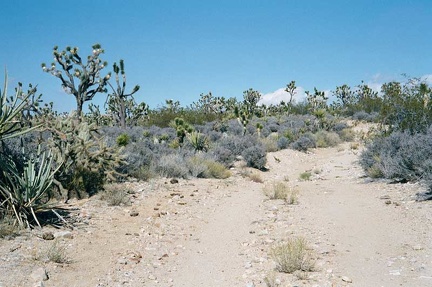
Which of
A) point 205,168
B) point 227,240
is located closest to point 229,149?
point 205,168

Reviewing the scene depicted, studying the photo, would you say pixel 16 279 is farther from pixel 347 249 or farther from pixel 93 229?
pixel 347 249

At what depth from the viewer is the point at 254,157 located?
53.3 ft

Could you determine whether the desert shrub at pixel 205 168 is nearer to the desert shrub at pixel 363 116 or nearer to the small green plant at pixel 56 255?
the small green plant at pixel 56 255

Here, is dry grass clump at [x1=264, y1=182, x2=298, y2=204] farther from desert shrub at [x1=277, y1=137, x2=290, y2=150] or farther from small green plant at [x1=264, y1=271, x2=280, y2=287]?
desert shrub at [x1=277, y1=137, x2=290, y2=150]

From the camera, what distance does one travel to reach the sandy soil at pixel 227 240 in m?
5.08

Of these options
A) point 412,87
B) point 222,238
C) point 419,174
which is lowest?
point 222,238

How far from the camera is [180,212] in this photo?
8906mm

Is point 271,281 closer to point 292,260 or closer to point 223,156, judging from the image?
point 292,260

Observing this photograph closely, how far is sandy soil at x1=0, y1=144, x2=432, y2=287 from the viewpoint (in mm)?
5082

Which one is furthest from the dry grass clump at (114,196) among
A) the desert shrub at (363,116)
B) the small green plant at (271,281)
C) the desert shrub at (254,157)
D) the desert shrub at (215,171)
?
the desert shrub at (363,116)

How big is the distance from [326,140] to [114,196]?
18.6 m

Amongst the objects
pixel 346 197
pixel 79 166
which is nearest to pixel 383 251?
pixel 346 197

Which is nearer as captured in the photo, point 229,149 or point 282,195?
point 282,195

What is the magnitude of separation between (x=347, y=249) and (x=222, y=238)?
2.20m
